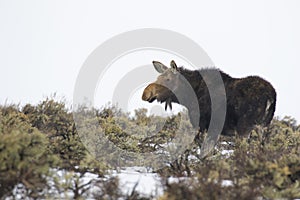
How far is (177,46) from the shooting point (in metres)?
12.1

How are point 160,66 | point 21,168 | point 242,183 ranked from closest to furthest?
point 21,168 < point 242,183 < point 160,66

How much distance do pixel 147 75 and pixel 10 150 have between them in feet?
30.5

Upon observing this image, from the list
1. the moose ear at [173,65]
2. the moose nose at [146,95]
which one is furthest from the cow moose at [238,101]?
the moose ear at [173,65]

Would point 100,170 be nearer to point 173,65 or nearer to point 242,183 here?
point 242,183

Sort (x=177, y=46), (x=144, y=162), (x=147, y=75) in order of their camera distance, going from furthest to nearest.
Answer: (x=147, y=75)
(x=177, y=46)
(x=144, y=162)

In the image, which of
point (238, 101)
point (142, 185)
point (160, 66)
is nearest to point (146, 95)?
point (160, 66)

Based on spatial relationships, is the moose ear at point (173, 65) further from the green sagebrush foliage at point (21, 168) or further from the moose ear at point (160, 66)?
the green sagebrush foliage at point (21, 168)

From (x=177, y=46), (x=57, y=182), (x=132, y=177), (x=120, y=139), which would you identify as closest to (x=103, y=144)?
(x=120, y=139)

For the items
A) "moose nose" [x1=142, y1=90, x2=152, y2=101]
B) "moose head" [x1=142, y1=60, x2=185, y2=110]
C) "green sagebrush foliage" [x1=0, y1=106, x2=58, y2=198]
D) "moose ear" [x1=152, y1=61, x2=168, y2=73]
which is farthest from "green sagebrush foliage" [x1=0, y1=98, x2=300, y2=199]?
"moose ear" [x1=152, y1=61, x2=168, y2=73]

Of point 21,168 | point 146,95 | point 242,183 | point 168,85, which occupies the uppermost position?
point 168,85

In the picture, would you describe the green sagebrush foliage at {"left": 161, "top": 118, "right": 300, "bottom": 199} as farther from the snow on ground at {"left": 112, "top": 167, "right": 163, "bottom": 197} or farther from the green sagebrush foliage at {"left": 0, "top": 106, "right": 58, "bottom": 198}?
the green sagebrush foliage at {"left": 0, "top": 106, "right": 58, "bottom": 198}

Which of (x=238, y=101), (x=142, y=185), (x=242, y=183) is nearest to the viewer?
(x=242, y=183)

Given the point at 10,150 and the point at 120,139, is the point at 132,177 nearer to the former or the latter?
the point at 10,150

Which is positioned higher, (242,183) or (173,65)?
(173,65)
